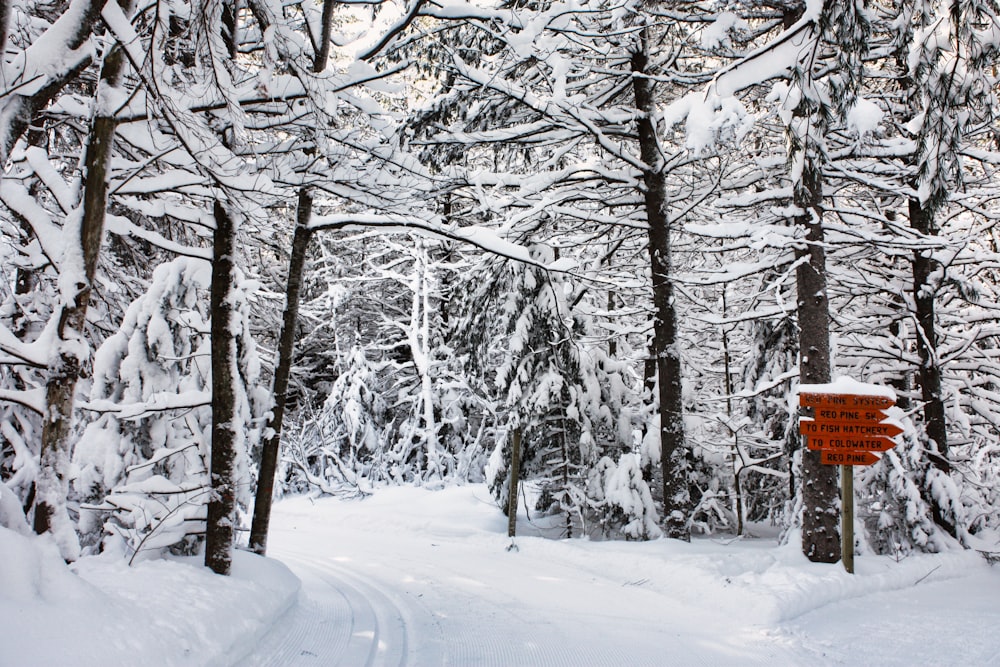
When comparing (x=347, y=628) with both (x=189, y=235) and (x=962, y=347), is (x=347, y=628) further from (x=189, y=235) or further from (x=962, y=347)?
(x=962, y=347)

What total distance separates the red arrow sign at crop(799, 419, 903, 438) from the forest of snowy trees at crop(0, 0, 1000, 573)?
0.86m

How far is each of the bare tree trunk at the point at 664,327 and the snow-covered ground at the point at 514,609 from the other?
2.98 ft

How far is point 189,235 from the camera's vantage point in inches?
331

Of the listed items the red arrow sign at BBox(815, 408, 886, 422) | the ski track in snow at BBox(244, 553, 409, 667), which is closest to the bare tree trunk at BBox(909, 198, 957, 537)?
the red arrow sign at BBox(815, 408, 886, 422)

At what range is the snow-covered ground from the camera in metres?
3.53

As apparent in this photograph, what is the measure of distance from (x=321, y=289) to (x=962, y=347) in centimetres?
2117

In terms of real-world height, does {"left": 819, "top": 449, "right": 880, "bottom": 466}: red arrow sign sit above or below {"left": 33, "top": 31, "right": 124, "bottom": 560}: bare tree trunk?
below

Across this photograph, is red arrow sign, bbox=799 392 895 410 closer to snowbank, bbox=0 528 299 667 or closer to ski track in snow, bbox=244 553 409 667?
ski track in snow, bbox=244 553 409 667

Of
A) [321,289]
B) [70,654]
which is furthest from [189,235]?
[321,289]

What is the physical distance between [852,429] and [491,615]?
15.7 ft

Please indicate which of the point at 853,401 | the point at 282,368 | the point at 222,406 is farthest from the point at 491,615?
the point at 853,401

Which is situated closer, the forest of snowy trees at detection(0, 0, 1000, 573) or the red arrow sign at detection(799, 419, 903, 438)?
the forest of snowy trees at detection(0, 0, 1000, 573)

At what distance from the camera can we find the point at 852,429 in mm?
7500

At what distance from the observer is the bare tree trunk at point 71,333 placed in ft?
13.2
